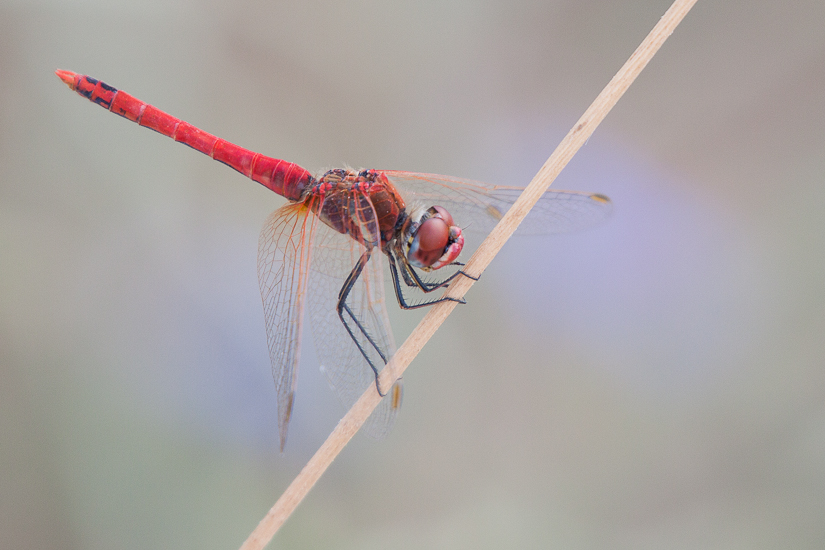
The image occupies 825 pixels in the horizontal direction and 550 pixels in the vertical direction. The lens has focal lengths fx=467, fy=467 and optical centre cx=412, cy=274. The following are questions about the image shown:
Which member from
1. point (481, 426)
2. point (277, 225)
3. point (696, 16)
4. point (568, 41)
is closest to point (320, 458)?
point (277, 225)

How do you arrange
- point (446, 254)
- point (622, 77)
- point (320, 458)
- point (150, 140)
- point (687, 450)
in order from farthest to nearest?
1. point (150, 140)
2. point (687, 450)
3. point (446, 254)
4. point (622, 77)
5. point (320, 458)

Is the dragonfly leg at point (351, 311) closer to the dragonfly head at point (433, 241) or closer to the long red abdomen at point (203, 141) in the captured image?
the dragonfly head at point (433, 241)

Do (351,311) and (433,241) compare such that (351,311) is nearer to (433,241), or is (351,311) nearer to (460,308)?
(433,241)

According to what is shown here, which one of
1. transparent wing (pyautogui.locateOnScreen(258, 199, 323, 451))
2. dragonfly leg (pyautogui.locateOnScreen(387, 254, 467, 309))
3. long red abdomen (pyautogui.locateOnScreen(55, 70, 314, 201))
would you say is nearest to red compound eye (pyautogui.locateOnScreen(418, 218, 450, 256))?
dragonfly leg (pyautogui.locateOnScreen(387, 254, 467, 309))

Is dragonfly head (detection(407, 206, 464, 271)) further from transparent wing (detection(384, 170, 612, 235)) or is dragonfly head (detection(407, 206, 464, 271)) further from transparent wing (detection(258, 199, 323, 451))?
transparent wing (detection(258, 199, 323, 451))

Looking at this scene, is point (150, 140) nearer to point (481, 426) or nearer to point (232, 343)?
point (232, 343)

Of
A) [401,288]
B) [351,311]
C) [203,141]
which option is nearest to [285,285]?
[351,311]

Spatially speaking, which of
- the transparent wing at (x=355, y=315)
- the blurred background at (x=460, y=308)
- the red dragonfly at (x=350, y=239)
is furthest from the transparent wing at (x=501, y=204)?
the transparent wing at (x=355, y=315)
